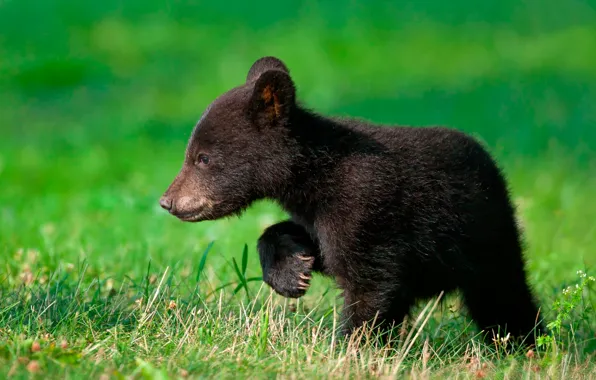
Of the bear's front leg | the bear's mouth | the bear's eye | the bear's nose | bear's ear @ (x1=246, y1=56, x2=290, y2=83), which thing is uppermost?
bear's ear @ (x1=246, y1=56, x2=290, y2=83)

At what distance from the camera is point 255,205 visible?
8992 mm

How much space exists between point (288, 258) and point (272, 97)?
0.98m

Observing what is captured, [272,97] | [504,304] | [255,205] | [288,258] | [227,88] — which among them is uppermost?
[227,88]

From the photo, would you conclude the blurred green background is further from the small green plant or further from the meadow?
the small green plant

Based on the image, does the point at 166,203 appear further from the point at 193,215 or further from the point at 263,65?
the point at 263,65

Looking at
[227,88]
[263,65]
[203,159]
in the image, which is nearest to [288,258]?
[203,159]

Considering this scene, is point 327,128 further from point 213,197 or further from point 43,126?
point 43,126

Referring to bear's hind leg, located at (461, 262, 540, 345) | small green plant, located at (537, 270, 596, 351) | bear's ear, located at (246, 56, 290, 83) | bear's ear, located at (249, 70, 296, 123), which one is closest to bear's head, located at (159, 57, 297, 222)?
bear's ear, located at (249, 70, 296, 123)

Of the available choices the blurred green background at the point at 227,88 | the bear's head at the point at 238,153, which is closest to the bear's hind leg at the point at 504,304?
the blurred green background at the point at 227,88

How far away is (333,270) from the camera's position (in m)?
5.79

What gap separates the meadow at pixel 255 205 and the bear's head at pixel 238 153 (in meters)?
0.38

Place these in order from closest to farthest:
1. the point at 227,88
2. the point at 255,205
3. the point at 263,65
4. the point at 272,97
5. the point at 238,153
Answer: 1. the point at 272,97
2. the point at 238,153
3. the point at 263,65
4. the point at 255,205
5. the point at 227,88

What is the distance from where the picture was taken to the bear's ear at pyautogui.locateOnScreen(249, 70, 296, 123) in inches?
228

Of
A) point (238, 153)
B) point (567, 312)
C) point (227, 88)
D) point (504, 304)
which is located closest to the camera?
point (567, 312)
